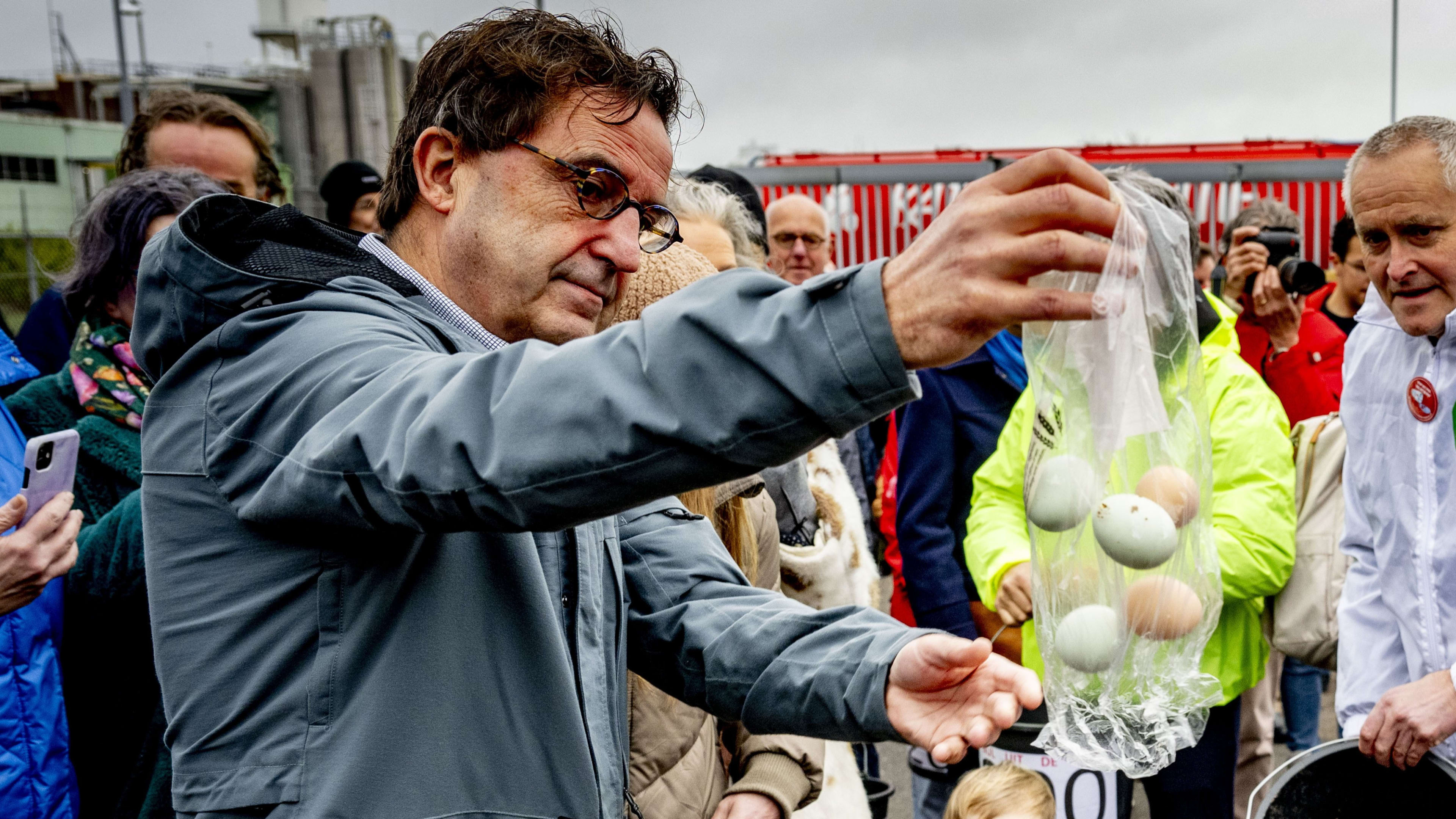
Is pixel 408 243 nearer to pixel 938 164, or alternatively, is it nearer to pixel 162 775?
pixel 162 775

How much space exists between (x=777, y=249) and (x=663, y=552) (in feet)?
11.8

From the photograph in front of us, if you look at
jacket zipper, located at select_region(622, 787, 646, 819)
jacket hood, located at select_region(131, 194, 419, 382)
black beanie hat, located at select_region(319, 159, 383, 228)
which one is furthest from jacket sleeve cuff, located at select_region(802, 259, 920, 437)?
black beanie hat, located at select_region(319, 159, 383, 228)

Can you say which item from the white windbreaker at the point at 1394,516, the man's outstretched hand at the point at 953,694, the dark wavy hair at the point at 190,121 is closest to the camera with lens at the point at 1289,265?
the white windbreaker at the point at 1394,516

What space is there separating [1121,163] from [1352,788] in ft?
26.8

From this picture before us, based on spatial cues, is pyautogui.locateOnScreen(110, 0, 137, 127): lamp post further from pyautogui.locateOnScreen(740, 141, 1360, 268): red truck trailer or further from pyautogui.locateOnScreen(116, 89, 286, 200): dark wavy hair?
pyautogui.locateOnScreen(116, 89, 286, 200): dark wavy hair

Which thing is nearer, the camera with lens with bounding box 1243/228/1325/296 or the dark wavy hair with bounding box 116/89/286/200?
the dark wavy hair with bounding box 116/89/286/200

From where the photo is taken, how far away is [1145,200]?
1.40 metres

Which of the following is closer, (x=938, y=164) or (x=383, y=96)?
(x=938, y=164)

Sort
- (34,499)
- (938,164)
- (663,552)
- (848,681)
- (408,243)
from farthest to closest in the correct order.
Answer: (938,164)
(34,499)
(663,552)
(408,243)
(848,681)

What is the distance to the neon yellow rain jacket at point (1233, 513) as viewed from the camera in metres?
2.77

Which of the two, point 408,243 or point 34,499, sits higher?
point 408,243

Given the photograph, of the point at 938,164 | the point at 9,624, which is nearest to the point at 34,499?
the point at 9,624

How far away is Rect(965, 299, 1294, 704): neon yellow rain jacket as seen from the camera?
277cm

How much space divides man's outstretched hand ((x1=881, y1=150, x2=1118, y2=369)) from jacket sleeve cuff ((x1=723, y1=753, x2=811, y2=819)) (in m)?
1.45
